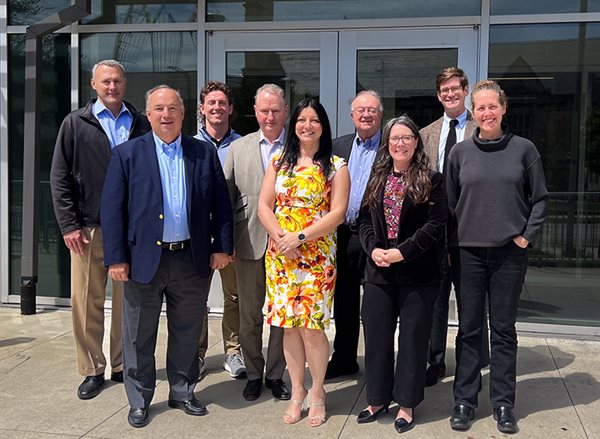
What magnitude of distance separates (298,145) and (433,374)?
6.06ft

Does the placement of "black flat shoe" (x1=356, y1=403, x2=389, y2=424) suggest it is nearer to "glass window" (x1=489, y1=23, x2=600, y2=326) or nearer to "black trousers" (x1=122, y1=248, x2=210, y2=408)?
"black trousers" (x1=122, y1=248, x2=210, y2=408)

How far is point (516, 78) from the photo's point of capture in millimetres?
5535

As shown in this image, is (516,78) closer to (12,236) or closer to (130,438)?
(130,438)

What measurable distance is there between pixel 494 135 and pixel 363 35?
2.58 m

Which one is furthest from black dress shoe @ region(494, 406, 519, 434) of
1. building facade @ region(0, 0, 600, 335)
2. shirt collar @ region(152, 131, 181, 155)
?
shirt collar @ region(152, 131, 181, 155)

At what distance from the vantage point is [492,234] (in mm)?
3488

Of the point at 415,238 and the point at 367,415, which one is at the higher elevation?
the point at 415,238

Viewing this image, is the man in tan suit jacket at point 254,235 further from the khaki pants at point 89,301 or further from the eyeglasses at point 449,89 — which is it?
the eyeglasses at point 449,89

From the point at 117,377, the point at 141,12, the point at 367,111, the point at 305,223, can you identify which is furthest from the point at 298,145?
the point at 141,12

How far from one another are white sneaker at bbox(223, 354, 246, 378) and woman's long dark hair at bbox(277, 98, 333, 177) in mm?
1587

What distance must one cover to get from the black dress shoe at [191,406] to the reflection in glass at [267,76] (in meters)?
2.95

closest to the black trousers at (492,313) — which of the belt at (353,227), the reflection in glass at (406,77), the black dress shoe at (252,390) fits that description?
the belt at (353,227)

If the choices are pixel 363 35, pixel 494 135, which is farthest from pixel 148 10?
pixel 494 135

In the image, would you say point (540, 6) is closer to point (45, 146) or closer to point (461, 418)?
point (461, 418)
